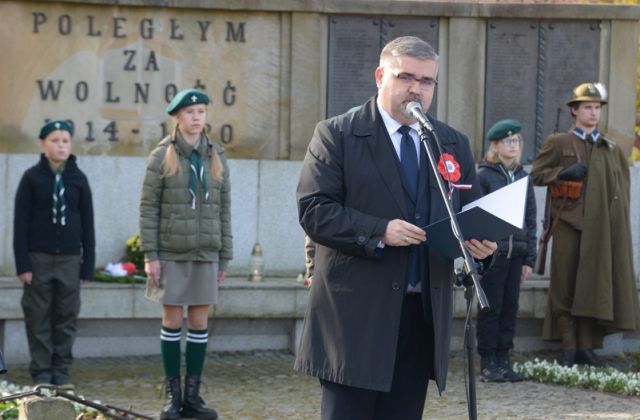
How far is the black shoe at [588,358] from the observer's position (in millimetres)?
9984

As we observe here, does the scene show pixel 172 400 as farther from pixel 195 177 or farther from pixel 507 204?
pixel 507 204

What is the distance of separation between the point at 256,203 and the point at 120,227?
1.11m

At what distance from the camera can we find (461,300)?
33.4ft

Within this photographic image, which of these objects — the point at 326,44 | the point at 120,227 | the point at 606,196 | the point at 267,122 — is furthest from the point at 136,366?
the point at 606,196

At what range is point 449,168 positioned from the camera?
4.93 m

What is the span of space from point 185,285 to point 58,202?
4.22ft

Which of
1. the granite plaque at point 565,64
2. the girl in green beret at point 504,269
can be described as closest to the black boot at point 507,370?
the girl in green beret at point 504,269

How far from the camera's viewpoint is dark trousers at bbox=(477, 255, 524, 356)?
9195 mm

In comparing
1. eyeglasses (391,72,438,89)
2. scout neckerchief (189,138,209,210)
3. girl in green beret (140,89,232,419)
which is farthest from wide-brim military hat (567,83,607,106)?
eyeglasses (391,72,438,89)

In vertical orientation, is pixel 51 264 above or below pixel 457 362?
above

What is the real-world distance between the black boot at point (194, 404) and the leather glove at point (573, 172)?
3.41 meters

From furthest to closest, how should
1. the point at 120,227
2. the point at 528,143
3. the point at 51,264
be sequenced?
the point at 528,143, the point at 120,227, the point at 51,264

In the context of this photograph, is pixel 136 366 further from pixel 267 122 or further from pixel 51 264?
pixel 267 122

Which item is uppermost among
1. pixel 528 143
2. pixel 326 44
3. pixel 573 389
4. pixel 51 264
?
pixel 326 44
